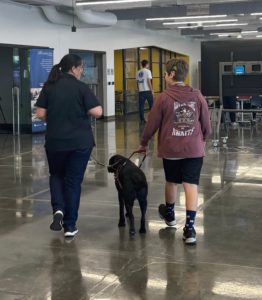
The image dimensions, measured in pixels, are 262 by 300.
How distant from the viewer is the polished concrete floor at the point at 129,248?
3449 mm

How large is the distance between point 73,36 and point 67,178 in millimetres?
11491

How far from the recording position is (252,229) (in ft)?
15.6

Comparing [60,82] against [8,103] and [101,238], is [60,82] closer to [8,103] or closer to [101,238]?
[101,238]

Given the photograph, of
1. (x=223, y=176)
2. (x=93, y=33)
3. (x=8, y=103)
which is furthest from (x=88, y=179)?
(x=93, y=33)

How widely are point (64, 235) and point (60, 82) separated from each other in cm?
127

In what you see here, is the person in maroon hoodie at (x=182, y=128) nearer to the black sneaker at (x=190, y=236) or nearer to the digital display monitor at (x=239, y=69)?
the black sneaker at (x=190, y=236)

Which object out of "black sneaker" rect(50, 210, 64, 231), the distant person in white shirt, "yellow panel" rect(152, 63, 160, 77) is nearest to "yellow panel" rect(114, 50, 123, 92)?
"yellow panel" rect(152, 63, 160, 77)

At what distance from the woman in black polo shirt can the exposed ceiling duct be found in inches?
360

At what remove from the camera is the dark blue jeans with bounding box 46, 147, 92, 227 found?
4.53m

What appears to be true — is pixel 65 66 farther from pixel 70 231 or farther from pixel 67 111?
pixel 70 231

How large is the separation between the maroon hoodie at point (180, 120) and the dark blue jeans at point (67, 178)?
0.66 metres

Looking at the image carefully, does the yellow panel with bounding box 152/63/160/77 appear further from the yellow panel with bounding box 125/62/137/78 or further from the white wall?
the yellow panel with bounding box 125/62/137/78

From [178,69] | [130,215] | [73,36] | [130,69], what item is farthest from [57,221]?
[130,69]

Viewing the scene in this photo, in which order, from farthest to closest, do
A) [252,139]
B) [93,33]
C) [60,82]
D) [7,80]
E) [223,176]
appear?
[93,33], [7,80], [252,139], [223,176], [60,82]
